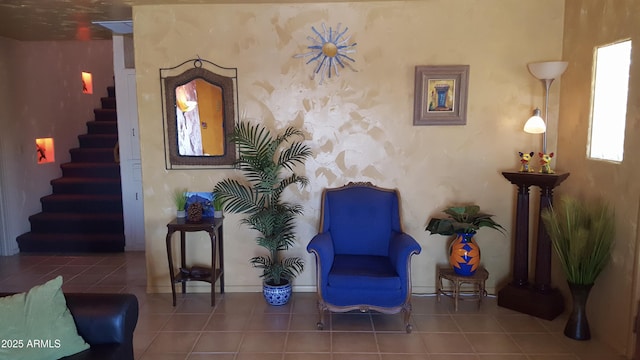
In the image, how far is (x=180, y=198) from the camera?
3961mm

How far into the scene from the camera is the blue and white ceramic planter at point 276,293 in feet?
12.5

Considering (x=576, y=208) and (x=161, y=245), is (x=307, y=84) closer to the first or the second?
(x=161, y=245)

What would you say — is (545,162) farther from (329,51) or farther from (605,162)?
(329,51)

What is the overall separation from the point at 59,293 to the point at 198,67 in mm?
2398

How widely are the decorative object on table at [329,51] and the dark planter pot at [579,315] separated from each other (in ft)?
8.21

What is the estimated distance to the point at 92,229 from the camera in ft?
18.9

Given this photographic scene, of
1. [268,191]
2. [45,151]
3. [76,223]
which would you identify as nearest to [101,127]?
[45,151]

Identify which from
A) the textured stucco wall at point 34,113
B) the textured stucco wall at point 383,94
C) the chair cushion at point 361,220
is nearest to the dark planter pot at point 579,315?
the textured stucco wall at point 383,94

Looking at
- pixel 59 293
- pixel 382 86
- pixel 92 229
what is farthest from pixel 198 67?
pixel 92 229

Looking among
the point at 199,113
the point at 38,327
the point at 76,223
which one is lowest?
the point at 76,223

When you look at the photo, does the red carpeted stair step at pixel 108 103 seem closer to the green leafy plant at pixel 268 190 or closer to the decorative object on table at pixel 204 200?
the decorative object on table at pixel 204 200

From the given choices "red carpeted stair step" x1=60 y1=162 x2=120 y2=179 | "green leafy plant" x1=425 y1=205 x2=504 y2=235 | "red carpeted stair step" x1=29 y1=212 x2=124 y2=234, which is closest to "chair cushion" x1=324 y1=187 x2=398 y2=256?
"green leafy plant" x1=425 y1=205 x2=504 y2=235

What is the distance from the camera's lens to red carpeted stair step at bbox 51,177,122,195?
20.0ft

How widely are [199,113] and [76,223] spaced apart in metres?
2.96
